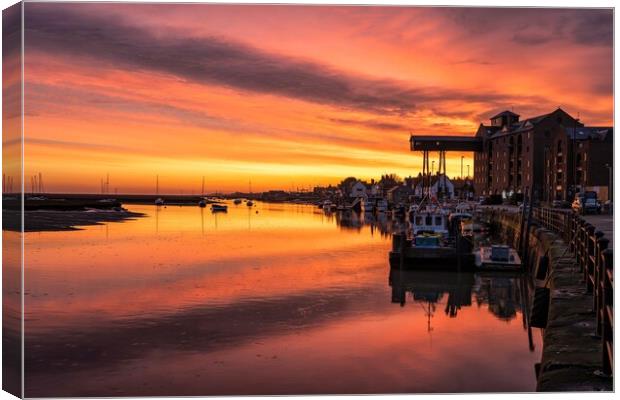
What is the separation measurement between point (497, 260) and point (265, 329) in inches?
702

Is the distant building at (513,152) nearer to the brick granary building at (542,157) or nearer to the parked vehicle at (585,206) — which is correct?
the brick granary building at (542,157)

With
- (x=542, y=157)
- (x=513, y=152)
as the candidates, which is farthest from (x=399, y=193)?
(x=542, y=157)

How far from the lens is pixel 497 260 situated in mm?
32438

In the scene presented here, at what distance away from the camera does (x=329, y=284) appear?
28172mm

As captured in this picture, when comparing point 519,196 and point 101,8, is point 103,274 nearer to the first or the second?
point 101,8

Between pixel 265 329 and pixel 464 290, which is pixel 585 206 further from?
pixel 265 329

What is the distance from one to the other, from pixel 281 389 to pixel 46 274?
1963cm

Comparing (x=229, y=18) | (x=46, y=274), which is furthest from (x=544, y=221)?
(x=229, y=18)

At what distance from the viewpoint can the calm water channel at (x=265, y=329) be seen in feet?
45.1

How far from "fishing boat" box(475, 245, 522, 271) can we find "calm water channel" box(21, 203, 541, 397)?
135cm

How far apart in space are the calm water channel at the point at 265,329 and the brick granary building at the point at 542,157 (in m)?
51.9

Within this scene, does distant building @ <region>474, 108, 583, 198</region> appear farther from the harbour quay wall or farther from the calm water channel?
the harbour quay wall

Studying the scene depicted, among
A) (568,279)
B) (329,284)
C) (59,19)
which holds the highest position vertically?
(59,19)

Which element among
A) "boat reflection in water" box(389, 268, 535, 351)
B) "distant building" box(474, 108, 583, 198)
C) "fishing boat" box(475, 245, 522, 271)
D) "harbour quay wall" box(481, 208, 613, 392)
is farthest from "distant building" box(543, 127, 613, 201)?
"harbour quay wall" box(481, 208, 613, 392)
